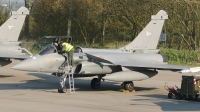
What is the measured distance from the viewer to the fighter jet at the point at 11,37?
83.9 feet

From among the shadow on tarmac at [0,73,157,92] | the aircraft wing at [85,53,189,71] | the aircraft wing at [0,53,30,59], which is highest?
the aircraft wing at [85,53,189,71]

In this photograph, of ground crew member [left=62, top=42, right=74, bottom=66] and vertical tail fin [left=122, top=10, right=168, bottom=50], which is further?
vertical tail fin [left=122, top=10, right=168, bottom=50]

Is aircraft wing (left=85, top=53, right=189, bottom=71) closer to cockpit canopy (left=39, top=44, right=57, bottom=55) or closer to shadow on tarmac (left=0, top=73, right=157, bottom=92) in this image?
cockpit canopy (left=39, top=44, right=57, bottom=55)

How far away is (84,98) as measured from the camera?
17.5 m

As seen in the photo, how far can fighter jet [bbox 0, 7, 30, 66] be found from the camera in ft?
83.9

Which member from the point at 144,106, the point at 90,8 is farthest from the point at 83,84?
the point at 90,8

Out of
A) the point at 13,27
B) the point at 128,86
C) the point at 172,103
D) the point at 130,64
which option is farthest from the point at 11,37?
A: the point at 172,103

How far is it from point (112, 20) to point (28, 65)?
103ft

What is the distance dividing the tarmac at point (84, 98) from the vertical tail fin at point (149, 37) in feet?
6.21

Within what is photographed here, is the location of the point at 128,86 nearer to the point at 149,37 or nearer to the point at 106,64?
the point at 106,64

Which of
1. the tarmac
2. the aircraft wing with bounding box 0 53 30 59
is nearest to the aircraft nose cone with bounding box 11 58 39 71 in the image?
the tarmac

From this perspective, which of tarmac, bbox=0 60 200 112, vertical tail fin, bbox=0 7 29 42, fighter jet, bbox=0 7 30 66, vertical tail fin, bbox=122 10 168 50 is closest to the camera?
tarmac, bbox=0 60 200 112

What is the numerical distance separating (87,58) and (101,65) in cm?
65

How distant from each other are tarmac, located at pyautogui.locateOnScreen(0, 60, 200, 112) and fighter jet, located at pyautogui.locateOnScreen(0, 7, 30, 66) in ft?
4.47
